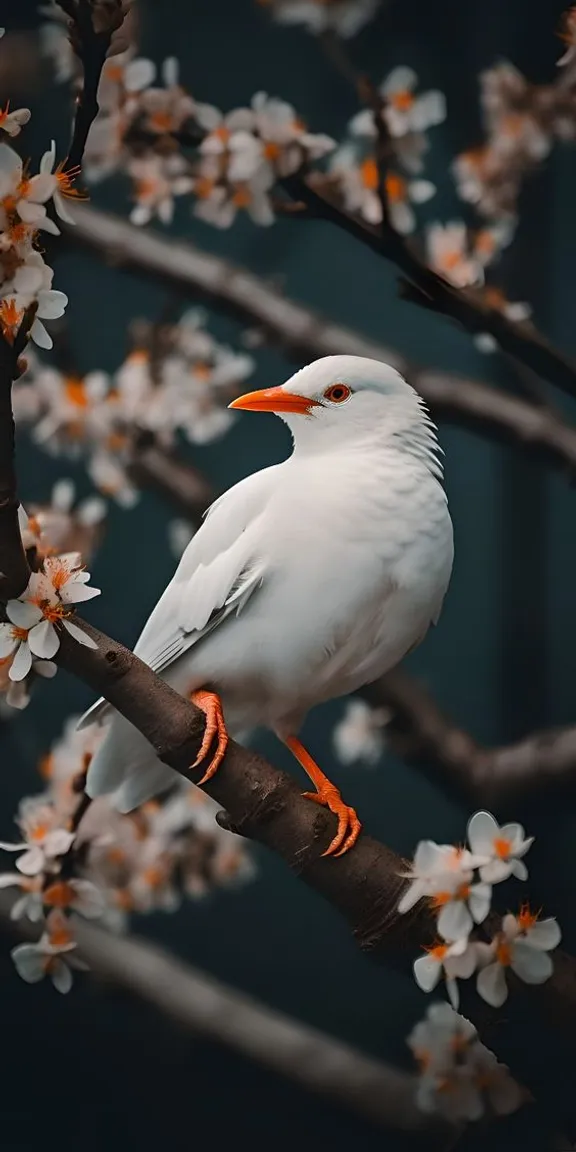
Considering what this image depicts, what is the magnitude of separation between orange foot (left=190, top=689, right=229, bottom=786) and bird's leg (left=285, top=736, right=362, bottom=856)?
0.09 m

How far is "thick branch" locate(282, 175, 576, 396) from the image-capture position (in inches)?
33.4

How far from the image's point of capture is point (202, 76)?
92 cm

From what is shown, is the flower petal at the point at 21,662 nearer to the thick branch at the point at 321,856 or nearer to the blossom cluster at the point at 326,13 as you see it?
the thick branch at the point at 321,856

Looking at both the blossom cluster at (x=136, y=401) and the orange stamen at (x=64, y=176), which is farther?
the blossom cluster at (x=136, y=401)

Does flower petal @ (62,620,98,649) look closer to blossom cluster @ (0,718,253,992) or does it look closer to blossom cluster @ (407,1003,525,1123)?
blossom cluster @ (0,718,253,992)

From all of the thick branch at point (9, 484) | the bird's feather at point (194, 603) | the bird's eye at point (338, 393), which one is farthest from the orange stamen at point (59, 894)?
the bird's eye at point (338, 393)

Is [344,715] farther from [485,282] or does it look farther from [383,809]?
[485,282]

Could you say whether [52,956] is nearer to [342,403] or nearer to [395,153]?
[342,403]

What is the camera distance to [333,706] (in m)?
0.94

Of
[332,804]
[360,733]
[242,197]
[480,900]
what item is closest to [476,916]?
[480,900]

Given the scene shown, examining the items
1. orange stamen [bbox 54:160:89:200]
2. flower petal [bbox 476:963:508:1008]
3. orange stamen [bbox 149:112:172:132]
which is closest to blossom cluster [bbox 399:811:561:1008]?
flower petal [bbox 476:963:508:1008]

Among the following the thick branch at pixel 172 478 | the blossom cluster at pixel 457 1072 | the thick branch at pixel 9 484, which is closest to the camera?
the thick branch at pixel 9 484

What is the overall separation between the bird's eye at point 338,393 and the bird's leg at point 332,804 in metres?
0.24

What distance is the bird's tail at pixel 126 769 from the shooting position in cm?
79
